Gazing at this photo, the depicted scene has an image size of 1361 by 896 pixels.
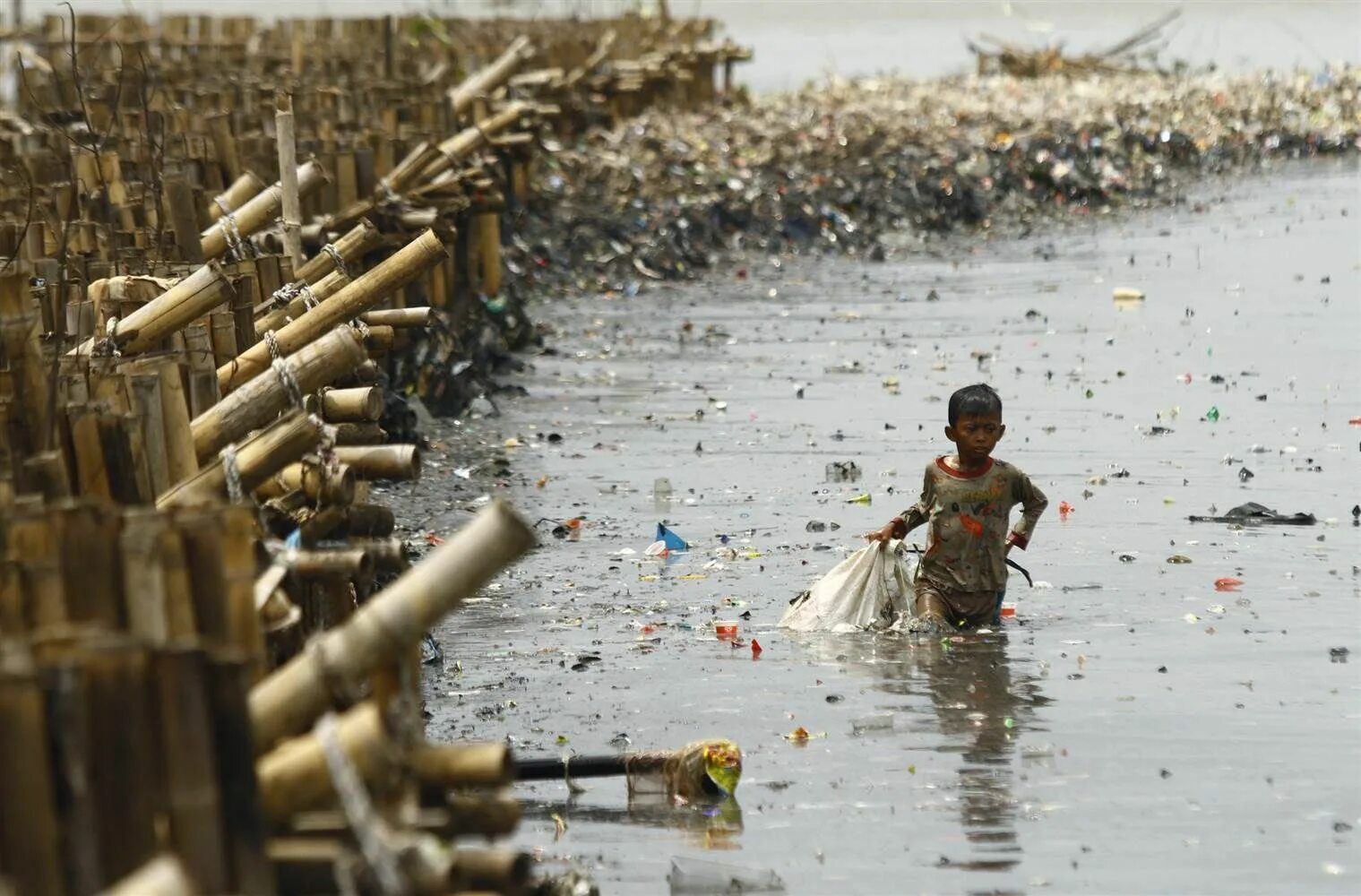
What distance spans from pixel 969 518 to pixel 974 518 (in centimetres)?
2

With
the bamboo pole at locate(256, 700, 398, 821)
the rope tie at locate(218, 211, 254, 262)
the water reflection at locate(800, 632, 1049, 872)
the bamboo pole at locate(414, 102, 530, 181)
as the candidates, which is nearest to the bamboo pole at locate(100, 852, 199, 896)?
the bamboo pole at locate(256, 700, 398, 821)

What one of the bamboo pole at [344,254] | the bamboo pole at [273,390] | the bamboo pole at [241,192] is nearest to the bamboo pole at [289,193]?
the bamboo pole at [344,254]

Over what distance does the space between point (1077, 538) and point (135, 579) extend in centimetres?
656

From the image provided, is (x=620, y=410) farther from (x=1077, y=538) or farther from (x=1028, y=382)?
(x=1077, y=538)

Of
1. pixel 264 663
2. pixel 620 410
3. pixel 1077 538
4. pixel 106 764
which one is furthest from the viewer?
pixel 620 410

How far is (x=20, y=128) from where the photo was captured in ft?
49.4

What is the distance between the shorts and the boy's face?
50 cm

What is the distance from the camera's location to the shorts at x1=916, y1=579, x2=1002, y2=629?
27.1 ft

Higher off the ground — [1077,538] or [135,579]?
[135,579]

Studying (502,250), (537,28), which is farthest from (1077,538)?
(537,28)

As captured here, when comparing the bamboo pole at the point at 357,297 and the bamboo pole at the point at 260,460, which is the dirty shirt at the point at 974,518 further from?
the bamboo pole at the point at 260,460

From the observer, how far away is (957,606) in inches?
326

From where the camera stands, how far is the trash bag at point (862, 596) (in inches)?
329

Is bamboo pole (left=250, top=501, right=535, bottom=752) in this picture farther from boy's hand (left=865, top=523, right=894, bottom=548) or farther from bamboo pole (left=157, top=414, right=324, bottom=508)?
boy's hand (left=865, top=523, right=894, bottom=548)
